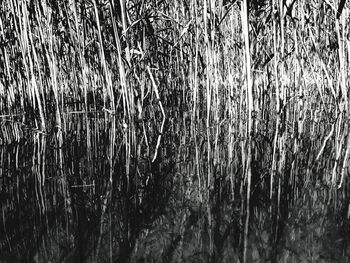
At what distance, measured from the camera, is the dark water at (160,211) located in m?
0.75

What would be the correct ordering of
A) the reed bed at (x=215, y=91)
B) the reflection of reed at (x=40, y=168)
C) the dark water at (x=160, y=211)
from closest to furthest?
1. the dark water at (x=160, y=211)
2. the reflection of reed at (x=40, y=168)
3. the reed bed at (x=215, y=91)

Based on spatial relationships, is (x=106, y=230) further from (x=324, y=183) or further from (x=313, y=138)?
(x=313, y=138)

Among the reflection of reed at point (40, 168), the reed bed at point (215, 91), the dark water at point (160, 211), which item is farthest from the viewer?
the reed bed at point (215, 91)

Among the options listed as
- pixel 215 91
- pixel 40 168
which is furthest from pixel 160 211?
pixel 215 91

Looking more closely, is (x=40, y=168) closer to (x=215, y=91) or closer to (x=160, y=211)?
(x=160, y=211)

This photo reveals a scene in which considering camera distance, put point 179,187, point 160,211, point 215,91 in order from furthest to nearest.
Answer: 1. point 215,91
2. point 179,187
3. point 160,211

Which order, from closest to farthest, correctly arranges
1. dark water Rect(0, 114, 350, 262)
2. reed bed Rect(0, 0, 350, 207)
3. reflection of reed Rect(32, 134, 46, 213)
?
dark water Rect(0, 114, 350, 262) → reflection of reed Rect(32, 134, 46, 213) → reed bed Rect(0, 0, 350, 207)

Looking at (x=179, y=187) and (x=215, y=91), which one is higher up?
(x=215, y=91)

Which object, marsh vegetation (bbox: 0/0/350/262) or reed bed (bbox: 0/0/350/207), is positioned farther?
reed bed (bbox: 0/0/350/207)

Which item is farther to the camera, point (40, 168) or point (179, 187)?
point (40, 168)

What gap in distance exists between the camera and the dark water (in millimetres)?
753

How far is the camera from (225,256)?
28.7 inches

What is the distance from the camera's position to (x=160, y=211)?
94cm

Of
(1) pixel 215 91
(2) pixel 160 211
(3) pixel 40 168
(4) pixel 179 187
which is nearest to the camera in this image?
(2) pixel 160 211
